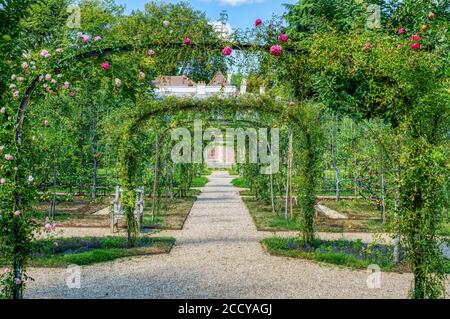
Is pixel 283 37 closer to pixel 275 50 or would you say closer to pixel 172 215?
pixel 275 50

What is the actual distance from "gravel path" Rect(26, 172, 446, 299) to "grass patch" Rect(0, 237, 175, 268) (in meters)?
0.22

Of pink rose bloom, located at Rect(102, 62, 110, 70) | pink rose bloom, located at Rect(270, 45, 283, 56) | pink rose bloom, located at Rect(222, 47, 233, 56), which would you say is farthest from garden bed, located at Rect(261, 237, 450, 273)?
pink rose bloom, located at Rect(102, 62, 110, 70)

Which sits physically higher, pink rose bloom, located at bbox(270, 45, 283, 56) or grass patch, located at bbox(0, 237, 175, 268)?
pink rose bloom, located at bbox(270, 45, 283, 56)

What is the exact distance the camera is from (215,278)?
5922 millimetres

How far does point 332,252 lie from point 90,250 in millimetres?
3513

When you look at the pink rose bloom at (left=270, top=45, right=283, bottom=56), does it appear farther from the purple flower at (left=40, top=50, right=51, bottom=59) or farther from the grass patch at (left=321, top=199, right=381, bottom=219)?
the grass patch at (left=321, top=199, right=381, bottom=219)

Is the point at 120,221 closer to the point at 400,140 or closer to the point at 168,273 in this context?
the point at 168,273

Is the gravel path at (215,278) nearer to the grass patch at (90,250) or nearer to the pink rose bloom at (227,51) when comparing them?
the grass patch at (90,250)

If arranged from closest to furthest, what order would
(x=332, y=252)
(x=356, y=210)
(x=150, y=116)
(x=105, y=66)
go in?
(x=105, y=66) < (x=332, y=252) < (x=150, y=116) < (x=356, y=210)

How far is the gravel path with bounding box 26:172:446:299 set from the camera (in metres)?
5.22

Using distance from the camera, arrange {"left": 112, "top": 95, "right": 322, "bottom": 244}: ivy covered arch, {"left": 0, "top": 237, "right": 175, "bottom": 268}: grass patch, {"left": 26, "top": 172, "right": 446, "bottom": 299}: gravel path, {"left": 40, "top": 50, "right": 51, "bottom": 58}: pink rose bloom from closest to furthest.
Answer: {"left": 40, "top": 50, "right": 51, "bottom": 58}: pink rose bloom
{"left": 26, "top": 172, "right": 446, "bottom": 299}: gravel path
{"left": 0, "top": 237, "right": 175, "bottom": 268}: grass patch
{"left": 112, "top": 95, "right": 322, "bottom": 244}: ivy covered arch

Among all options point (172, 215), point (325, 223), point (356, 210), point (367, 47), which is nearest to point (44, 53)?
point (367, 47)

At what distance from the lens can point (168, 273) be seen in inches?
242

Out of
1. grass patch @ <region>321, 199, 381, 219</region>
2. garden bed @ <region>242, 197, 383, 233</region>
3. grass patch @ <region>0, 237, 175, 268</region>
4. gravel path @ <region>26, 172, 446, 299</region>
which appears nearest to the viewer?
gravel path @ <region>26, 172, 446, 299</region>
